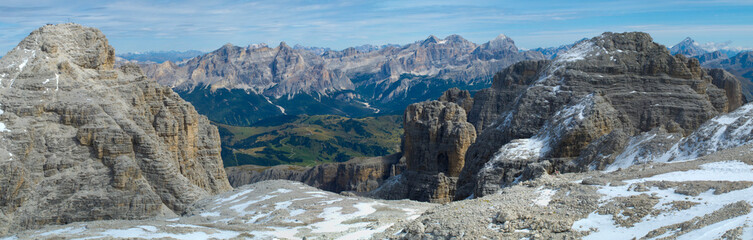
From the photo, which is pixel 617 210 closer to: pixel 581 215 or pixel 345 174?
pixel 581 215

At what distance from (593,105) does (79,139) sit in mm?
48998

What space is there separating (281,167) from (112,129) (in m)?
109

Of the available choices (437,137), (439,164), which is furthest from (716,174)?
(437,137)

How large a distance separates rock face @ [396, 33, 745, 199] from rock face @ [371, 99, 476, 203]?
13555 mm

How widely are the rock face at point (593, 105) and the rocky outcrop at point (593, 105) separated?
9 cm

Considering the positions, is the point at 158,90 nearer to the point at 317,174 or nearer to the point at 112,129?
the point at 112,129

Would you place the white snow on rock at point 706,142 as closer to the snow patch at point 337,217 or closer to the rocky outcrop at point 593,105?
the rocky outcrop at point 593,105

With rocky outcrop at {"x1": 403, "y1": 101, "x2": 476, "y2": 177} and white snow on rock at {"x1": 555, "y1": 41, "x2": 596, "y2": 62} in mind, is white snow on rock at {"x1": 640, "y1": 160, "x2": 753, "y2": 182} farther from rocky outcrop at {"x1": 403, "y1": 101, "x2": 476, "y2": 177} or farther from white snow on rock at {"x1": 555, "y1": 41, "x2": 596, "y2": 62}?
rocky outcrop at {"x1": 403, "y1": 101, "x2": 476, "y2": 177}

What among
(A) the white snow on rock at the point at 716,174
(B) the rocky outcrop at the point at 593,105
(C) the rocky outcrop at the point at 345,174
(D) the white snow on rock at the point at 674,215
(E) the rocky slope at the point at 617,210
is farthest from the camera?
(C) the rocky outcrop at the point at 345,174

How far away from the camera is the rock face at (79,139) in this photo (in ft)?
177

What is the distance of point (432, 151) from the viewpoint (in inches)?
3588

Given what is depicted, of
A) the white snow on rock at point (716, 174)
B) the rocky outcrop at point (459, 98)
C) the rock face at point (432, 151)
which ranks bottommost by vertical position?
the rock face at point (432, 151)

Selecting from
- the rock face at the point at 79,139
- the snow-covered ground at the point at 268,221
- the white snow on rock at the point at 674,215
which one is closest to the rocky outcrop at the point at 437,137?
the snow-covered ground at the point at 268,221

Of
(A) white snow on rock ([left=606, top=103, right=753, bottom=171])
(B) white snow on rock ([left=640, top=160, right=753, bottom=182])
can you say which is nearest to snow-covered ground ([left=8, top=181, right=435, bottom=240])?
(B) white snow on rock ([left=640, top=160, right=753, bottom=182])
